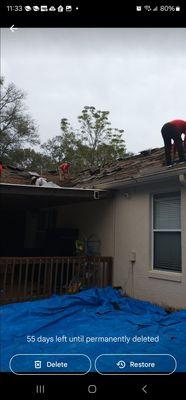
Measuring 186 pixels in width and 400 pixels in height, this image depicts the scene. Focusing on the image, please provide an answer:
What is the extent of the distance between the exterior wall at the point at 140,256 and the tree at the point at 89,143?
1915cm

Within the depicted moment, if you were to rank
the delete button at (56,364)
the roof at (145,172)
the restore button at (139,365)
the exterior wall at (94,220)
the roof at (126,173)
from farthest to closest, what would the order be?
the exterior wall at (94,220) < the roof at (126,173) < the roof at (145,172) < the delete button at (56,364) < the restore button at (139,365)

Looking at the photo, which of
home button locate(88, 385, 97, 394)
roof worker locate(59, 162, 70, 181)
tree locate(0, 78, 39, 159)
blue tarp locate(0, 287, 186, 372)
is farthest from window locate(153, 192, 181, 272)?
tree locate(0, 78, 39, 159)

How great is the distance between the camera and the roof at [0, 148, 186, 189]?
6.24 m

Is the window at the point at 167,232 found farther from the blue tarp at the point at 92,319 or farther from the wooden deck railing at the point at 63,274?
the wooden deck railing at the point at 63,274

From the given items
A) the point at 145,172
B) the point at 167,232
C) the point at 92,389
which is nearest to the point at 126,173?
the point at 145,172

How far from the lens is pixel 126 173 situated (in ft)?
26.4

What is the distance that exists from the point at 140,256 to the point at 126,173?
2.28 metres

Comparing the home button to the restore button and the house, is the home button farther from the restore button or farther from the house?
the house

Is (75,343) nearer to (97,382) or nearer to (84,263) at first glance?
(97,382)

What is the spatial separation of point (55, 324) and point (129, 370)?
11.9 feet

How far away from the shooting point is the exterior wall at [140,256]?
19.3 ft

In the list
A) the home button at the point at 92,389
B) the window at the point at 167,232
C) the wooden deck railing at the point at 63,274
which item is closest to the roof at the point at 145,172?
the window at the point at 167,232

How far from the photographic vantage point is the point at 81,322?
4793 mm
